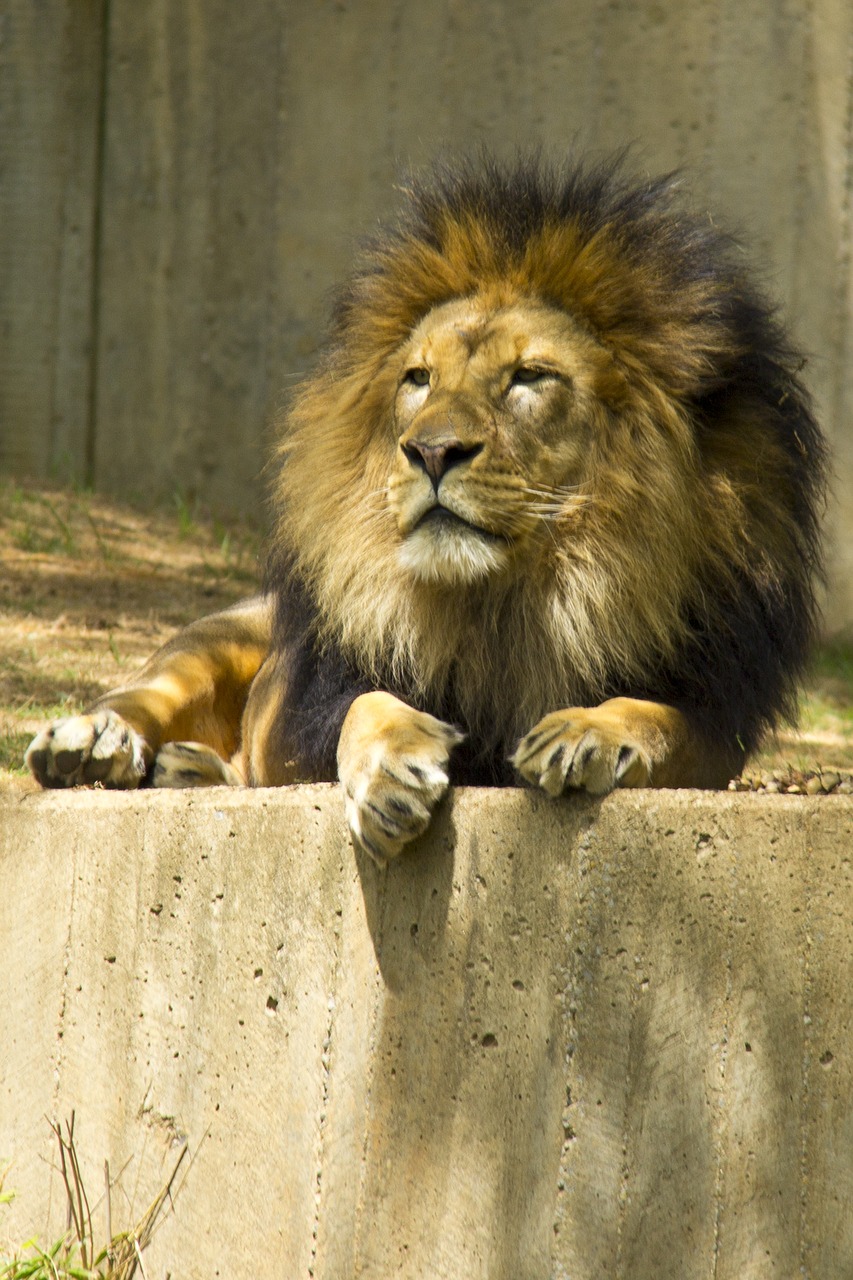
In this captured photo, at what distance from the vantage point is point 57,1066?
3361 mm

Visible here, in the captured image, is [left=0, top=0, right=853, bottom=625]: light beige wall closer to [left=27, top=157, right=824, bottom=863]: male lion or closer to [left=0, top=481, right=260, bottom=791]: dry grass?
[left=0, top=481, right=260, bottom=791]: dry grass

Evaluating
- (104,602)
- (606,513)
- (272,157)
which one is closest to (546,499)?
(606,513)

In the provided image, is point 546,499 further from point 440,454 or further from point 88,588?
point 88,588

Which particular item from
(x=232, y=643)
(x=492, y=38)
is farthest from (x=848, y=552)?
(x=232, y=643)

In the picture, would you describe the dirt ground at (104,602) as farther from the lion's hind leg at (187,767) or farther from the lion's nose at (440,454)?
the lion's nose at (440,454)

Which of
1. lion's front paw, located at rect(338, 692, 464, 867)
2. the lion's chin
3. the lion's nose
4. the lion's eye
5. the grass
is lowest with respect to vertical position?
the grass

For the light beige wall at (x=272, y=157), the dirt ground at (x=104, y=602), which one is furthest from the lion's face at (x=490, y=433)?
the light beige wall at (x=272, y=157)

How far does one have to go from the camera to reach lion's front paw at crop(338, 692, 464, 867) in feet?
9.02

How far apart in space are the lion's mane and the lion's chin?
0.39ft

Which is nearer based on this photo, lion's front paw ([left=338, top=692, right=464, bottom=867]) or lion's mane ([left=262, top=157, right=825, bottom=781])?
lion's front paw ([left=338, top=692, right=464, bottom=867])

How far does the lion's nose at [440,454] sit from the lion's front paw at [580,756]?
1.94ft

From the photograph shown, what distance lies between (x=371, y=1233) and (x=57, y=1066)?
893 mm

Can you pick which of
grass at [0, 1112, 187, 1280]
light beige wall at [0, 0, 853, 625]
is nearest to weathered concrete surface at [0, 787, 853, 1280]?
grass at [0, 1112, 187, 1280]

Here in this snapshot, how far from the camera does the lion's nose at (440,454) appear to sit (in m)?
3.10
